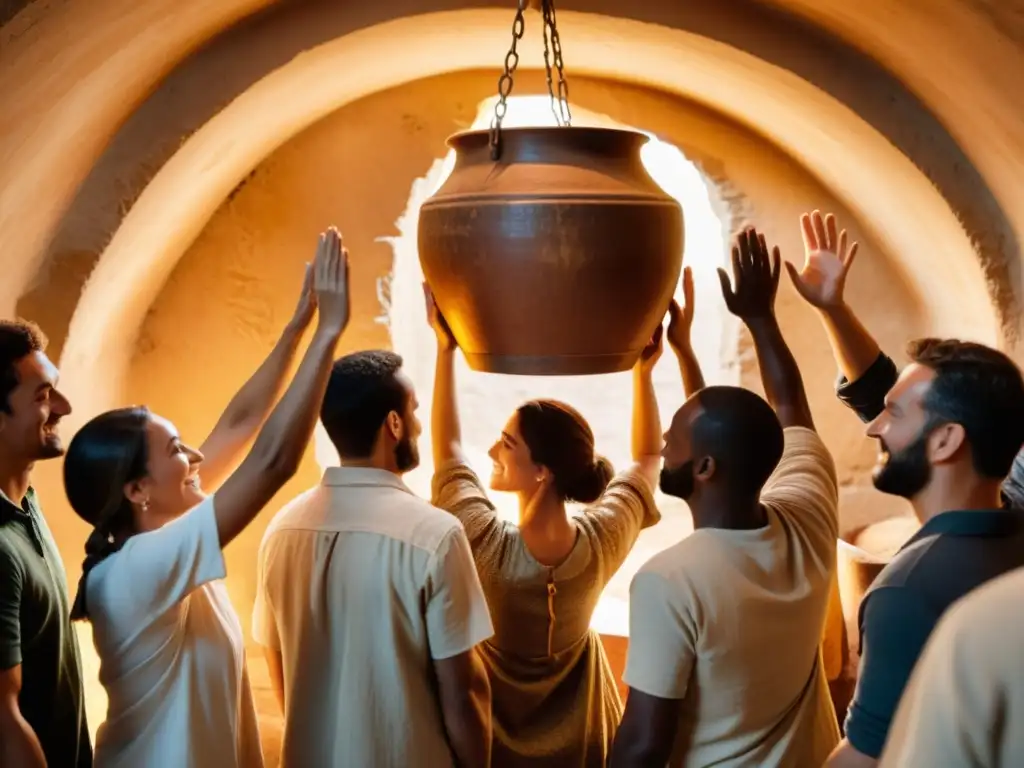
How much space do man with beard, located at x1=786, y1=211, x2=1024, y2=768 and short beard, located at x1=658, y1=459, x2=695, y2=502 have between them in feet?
1.00

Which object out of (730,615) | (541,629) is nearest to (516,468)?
(541,629)

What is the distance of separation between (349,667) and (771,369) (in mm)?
1023

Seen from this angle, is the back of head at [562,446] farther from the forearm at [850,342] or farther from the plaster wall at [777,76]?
the plaster wall at [777,76]

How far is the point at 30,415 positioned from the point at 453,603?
79 cm

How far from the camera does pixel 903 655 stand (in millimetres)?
1438

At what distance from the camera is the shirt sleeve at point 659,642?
1.66m

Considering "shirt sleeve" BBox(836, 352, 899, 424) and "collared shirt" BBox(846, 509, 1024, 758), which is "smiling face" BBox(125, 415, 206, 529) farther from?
"shirt sleeve" BBox(836, 352, 899, 424)

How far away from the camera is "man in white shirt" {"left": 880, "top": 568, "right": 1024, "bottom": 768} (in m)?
0.78

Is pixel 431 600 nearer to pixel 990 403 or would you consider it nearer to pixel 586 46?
pixel 990 403

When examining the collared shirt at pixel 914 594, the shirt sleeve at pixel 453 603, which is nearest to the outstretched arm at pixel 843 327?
the collared shirt at pixel 914 594

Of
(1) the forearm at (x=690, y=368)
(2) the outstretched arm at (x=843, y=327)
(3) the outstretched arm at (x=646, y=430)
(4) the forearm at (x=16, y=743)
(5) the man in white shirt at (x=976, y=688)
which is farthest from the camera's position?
(3) the outstretched arm at (x=646, y=430)

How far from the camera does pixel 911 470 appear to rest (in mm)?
1679

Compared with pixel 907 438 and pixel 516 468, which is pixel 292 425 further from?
pixel 907 438

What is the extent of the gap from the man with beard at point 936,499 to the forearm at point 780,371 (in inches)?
11.4
